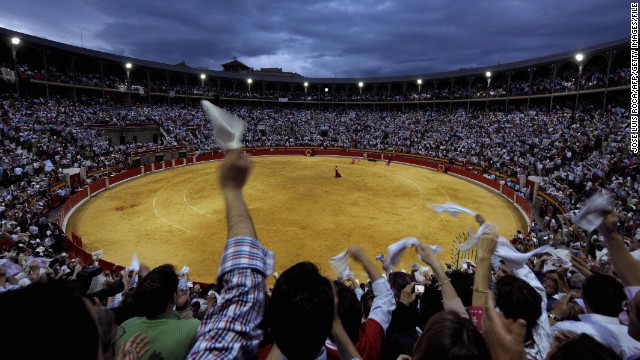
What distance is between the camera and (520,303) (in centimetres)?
269

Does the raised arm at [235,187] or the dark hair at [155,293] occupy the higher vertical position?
the raised arm at [235,187]

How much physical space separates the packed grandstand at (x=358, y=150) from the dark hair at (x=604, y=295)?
2cm

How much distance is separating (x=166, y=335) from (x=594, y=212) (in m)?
3.51

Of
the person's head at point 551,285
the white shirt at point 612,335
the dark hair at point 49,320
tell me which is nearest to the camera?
the dark hair at point 49,320

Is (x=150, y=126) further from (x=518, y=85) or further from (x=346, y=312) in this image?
(x=518, y=85)

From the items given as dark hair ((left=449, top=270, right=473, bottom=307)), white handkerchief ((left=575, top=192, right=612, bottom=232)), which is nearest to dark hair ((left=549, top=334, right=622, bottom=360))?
white handkerchief ((left=575, top=192, right=612, bottom=232))

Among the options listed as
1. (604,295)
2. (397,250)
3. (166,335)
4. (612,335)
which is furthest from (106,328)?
(604,295)

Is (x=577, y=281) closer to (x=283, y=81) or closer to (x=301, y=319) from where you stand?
(x=301, y=319)

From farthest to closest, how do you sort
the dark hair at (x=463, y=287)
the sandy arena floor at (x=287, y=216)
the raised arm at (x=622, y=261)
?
the sandy arena floor at (x=287, y=216) < the dark hair at (x=463, y=287) < the raised arm at (x=622, y=261)

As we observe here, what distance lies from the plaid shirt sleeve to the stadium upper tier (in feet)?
135

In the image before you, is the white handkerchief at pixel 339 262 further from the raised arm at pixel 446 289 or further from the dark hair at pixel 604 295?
the dark hair at pixel 604 295

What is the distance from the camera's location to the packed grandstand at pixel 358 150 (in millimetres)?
1606

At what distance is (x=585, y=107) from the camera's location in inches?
1404

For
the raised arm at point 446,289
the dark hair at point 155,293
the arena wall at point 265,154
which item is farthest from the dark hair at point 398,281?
the arena wall at point 265,154
